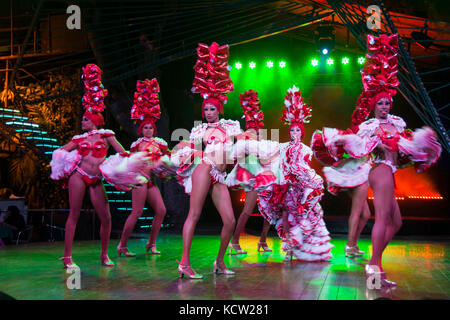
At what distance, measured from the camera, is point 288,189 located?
626 centimetres

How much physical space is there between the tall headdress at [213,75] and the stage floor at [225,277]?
5.68ft

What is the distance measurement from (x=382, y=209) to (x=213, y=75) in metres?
2.01

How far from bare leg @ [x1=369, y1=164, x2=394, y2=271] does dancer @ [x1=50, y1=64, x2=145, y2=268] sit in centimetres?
238

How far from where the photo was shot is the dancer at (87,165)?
16.8ft

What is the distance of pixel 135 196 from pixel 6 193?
303 inches

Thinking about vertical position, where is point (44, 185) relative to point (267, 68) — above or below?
below

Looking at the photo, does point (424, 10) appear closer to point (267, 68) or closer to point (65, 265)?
point (267, 68)

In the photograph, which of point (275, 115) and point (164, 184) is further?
point (275, 115)

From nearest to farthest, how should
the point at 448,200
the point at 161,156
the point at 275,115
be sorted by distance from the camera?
1. the point at 161,156
2. the point at 448,200
3. the point at 275,115

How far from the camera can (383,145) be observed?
412 cm

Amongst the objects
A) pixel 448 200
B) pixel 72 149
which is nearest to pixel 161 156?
pixel 72 149

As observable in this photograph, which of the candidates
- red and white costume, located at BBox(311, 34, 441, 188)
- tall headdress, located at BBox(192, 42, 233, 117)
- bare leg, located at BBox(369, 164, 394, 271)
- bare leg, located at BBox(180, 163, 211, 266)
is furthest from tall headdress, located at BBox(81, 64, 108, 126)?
bare leg, located at BBox(369, 164, 394, 271)

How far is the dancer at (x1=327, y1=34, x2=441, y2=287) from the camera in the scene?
4.04m

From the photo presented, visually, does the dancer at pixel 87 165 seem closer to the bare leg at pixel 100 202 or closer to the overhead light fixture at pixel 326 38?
the bare leg at pixel 100 202
